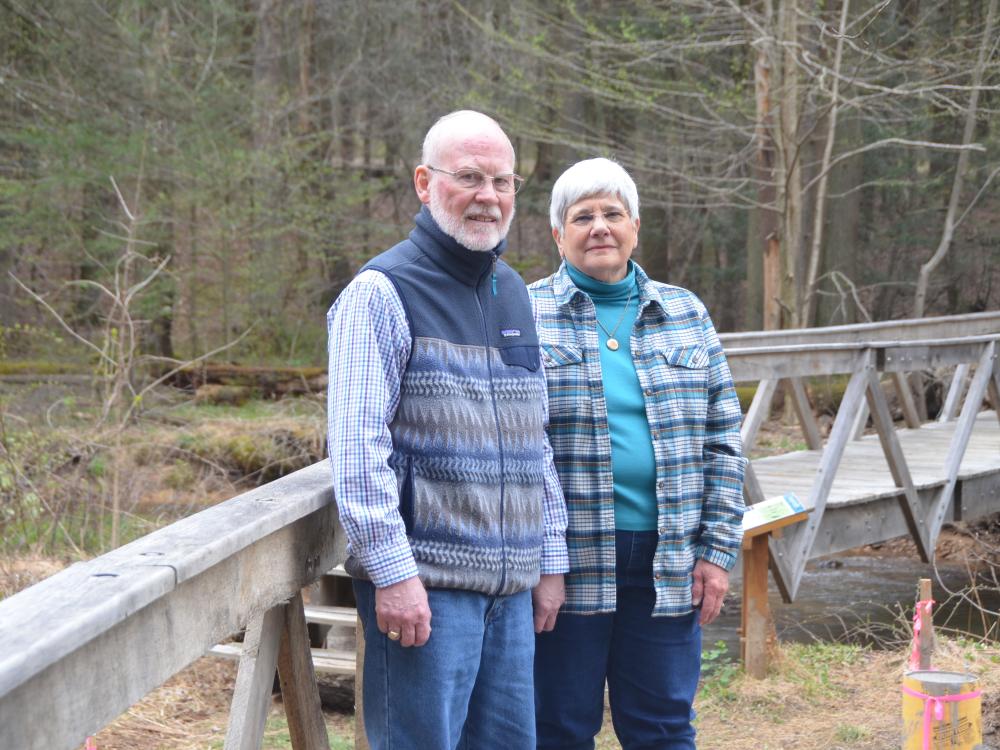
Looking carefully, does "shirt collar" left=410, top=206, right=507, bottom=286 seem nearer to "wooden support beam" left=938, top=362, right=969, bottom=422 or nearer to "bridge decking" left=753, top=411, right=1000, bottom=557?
"bridge decking" left=753, top=411, right=1000, bottom=557

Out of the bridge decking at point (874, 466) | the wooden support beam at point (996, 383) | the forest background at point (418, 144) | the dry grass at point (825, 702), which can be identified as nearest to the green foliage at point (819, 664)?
the dry grass at point (825, 702)

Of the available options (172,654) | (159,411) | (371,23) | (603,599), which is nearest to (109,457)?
(159,411)

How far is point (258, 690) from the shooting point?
225cm

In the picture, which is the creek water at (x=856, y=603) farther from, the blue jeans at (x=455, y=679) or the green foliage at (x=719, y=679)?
the blue jeans at (x=455, y=679)

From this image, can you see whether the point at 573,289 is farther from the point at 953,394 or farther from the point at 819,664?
the point at 953,394

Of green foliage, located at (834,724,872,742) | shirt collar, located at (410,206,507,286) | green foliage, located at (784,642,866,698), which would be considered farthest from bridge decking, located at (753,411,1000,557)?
shirt collar, located at (410,206,507,286)

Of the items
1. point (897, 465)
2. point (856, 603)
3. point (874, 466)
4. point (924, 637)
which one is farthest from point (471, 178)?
point (856, 603)

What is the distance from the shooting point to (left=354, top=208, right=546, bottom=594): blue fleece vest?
90.7 inches

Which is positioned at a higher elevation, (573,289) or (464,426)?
(573,289)

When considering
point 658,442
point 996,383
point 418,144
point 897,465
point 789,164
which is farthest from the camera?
point 418,144

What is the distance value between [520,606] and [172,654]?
3.01ft

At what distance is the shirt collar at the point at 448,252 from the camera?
96.0 inches

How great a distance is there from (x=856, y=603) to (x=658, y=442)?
6328 millimetres

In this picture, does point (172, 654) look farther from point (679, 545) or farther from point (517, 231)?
point (517, 231)
